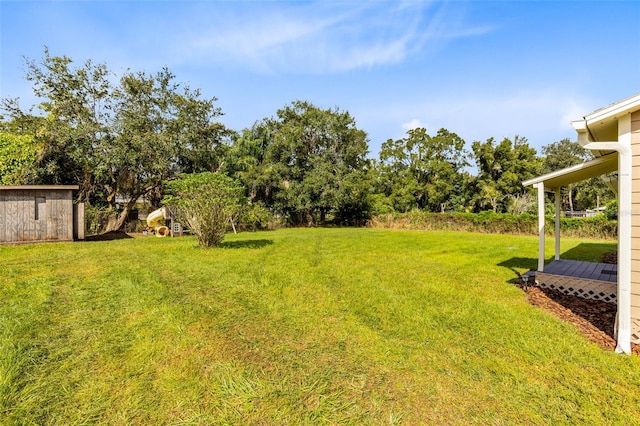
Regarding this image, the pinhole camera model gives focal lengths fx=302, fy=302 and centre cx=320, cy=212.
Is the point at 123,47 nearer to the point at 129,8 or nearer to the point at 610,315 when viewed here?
the point at 129,8

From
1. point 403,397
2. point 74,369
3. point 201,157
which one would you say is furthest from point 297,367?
point 201,157

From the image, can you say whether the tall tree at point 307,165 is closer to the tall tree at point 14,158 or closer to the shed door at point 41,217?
the tall tree at point 14,158

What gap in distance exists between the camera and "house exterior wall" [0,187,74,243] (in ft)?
31.9

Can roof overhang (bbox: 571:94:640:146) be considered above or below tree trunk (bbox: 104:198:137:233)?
above

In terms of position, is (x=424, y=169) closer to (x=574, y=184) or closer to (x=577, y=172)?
(x=574, y=184)

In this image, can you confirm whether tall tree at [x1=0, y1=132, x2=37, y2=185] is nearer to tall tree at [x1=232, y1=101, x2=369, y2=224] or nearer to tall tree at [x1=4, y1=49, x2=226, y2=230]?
tall tree at [x1=4, y1=49, x2=226, y2=230]

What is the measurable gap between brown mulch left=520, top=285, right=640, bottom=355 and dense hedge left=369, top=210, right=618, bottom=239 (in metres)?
12.4

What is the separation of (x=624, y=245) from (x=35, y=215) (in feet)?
47.3

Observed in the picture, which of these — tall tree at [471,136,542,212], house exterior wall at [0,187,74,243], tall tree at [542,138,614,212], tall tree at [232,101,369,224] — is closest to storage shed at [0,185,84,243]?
house exterior wall at [0,187,74,243]

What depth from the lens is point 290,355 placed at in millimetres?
2922

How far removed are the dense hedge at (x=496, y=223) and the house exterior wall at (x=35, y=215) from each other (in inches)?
679

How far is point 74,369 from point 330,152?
2069 centimetres

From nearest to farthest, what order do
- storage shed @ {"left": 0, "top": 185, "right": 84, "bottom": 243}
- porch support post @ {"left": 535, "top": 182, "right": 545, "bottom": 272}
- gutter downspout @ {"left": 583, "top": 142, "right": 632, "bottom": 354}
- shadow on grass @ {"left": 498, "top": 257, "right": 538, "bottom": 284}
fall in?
1. gutter downspout @ {"left": 583, "top": 142, "right": 632, "bottom": 354}
2. porch support post @ {"left": 535, "top": 182, "right": 545, "bottom": 272}
3. shadow on grass @ {"left": 498, "top": 257, "right": 538, "bottom": 284}
4. storage shed @ {"left": 0, "top": 185, "right": 84, "bottom": 243}

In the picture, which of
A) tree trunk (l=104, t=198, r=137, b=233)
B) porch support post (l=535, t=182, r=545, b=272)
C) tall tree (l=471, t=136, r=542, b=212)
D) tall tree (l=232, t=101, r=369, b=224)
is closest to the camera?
porch support post (l=535, t=182, r=545, b=272)
